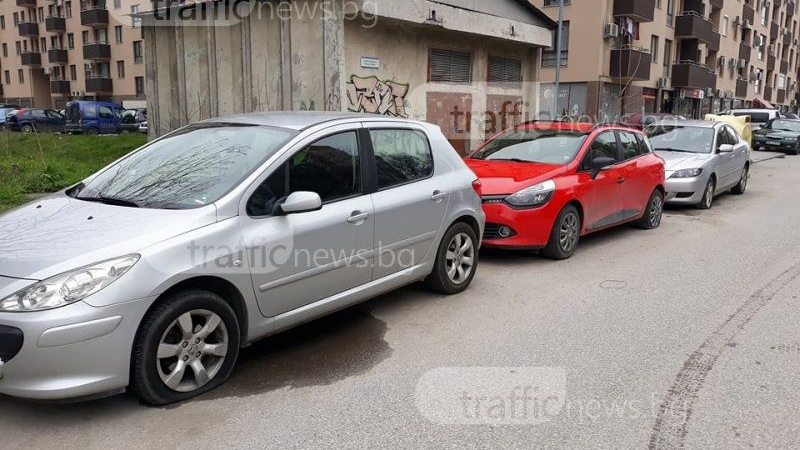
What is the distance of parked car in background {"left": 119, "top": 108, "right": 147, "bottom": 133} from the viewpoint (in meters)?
31.2

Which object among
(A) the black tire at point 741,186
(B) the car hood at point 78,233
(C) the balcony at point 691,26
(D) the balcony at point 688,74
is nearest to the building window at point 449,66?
(A) the black tire at point 741,186

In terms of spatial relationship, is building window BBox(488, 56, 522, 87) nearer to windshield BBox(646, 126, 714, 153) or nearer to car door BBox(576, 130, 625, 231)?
windshield BBox(646, 126, 714, 153)

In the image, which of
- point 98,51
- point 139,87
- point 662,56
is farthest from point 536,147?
point 98,51

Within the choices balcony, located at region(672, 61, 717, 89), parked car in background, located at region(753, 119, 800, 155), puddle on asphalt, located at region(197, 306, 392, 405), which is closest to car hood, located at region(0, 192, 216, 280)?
puddle on asphalt, located at region(197, 306, 392, 405)

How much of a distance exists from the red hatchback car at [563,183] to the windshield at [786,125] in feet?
74.5

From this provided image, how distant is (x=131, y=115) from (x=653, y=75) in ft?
92.4

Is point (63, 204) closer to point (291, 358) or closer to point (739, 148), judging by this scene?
point (291, 358)

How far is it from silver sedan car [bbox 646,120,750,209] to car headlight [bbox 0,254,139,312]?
32.1ft

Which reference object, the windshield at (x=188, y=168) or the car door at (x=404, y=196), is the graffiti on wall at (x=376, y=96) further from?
the windshield at (x=188, y=168)

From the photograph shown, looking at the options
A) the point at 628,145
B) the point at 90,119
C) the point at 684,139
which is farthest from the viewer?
the point at 90,119

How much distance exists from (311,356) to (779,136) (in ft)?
93.8

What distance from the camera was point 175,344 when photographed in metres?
3.60

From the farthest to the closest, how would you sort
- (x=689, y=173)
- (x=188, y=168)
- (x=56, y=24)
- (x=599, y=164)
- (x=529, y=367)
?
(x=56, y=24) → (x=689, y=173) → (x=599, y=164) → (x=188, y=168) → (x=529, y=367)

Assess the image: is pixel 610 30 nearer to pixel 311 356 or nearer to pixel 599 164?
pixel 599 164
